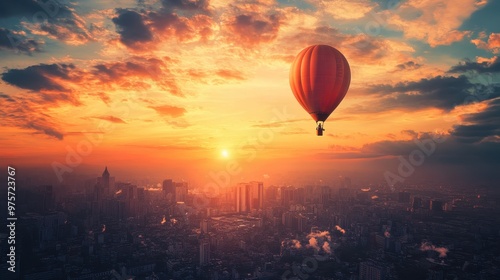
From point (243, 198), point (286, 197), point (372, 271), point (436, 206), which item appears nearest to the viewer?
point (372, 271)

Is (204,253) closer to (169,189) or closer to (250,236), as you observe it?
(250,236)

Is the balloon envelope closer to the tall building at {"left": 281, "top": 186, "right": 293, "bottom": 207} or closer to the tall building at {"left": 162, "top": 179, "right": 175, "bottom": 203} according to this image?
the tall building at {"left": 281, "top": 186, "right": 293, "bottom": 207}

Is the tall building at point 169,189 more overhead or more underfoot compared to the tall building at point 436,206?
more overhead

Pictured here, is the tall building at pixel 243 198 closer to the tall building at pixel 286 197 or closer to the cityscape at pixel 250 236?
the cityscape at pixel 250 236

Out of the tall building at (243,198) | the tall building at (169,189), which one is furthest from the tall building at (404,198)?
the tall building at (169,189)

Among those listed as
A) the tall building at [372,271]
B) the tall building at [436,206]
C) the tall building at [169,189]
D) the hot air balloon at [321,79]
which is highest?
the hot air balloon at [321,79]

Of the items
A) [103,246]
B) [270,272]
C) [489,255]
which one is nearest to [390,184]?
[489,255]

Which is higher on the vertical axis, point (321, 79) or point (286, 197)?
point (321, 79)

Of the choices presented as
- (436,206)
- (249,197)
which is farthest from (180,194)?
(436,206)

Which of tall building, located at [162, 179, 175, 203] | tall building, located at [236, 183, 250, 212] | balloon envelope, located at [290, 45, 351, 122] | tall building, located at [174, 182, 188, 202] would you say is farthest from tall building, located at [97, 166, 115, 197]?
balloon envelope, located at [290, 45, 351, 122]
